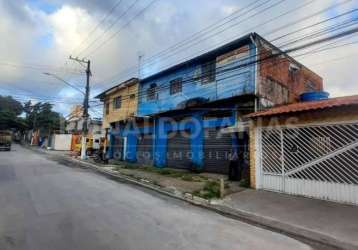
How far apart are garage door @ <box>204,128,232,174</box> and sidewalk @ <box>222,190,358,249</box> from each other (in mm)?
5052

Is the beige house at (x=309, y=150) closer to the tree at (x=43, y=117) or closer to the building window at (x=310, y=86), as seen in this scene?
the building window at (x=310, y=86)

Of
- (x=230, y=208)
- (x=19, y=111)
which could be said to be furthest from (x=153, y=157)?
(x=19, y=111)

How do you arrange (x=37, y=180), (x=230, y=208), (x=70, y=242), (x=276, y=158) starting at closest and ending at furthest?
(x=70, y=242) < (x=230, y=208) < (x=276, y=158) < (x=37, y=180)

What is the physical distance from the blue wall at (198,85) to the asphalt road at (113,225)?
8072 millimetres

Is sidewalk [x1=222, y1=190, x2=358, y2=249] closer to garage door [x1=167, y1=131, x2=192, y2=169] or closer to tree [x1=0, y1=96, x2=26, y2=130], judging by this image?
garage door [x1=167, y1=131, x2=192, y2=169]

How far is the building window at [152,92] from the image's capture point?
23203 millimetres

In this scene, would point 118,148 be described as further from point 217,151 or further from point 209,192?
point 209,192

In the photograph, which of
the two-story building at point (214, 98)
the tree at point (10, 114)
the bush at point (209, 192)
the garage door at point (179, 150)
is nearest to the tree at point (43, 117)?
the tree at point (10, 114)

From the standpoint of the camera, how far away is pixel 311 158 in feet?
35.5

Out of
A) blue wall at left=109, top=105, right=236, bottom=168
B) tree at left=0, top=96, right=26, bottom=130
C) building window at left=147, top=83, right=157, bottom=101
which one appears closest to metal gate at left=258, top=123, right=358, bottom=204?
blue wall at left=109, top=105, right=236, bottom=168

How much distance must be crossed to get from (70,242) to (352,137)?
8417mm

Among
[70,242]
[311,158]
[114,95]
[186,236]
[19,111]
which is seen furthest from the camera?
[19,111]

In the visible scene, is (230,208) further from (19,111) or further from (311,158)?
(19,111)

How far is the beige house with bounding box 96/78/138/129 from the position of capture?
2588 centimetres
